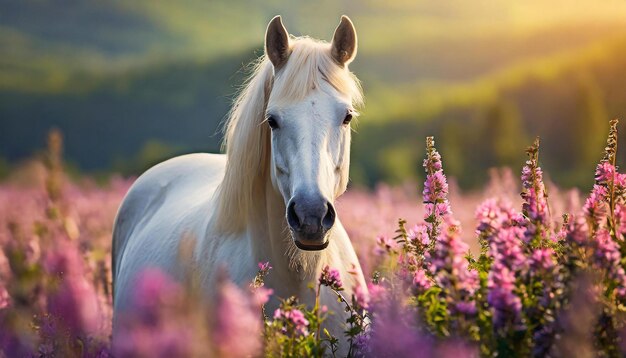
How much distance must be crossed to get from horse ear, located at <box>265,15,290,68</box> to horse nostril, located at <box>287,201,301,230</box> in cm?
97

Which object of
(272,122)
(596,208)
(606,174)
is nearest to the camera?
(596,208)

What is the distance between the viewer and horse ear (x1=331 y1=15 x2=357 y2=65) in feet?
11.9

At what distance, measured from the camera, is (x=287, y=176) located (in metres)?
3.28

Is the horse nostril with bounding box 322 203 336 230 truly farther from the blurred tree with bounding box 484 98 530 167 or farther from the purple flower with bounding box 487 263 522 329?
the blurred tree with bounding box 484 98 530 167

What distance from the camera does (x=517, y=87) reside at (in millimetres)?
70812

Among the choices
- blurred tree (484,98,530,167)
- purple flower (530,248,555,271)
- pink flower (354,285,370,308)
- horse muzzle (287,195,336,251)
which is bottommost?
pink flower (354,285,370,308)

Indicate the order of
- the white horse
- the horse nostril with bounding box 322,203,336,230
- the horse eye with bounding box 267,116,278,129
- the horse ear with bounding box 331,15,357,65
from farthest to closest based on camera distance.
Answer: the horse ear with bounding box 331,15,357,65
the horse eye with bounding box 267,116,278,129
the white horse
the horse nostril with bounding box 322,203,336,230

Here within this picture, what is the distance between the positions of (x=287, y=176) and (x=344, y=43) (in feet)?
2.73

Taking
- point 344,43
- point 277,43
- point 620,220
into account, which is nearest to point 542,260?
point 620,220

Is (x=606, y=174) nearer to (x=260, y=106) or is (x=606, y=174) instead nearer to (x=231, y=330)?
(x=260, y=106)

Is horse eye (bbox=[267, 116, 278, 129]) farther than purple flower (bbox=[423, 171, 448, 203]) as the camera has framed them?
Yes

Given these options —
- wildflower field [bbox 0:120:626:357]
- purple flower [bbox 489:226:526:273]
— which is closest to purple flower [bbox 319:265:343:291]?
wildflower field [bbox 0:120:626:357]

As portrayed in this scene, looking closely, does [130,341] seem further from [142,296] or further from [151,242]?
[151,242]

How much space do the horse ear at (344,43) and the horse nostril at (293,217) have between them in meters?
1.01
